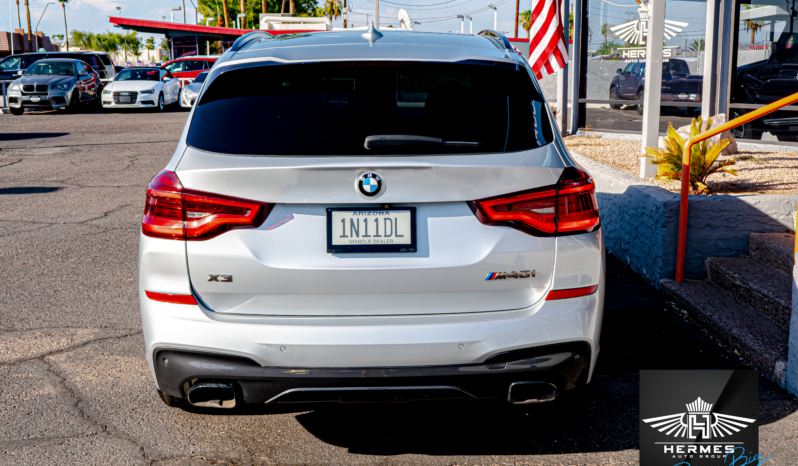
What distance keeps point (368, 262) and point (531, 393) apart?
84 cm

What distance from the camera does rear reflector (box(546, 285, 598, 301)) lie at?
2822 millimetres

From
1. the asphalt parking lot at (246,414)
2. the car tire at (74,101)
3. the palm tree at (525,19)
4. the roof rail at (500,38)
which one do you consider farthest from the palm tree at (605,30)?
the palm tree at (525,19)

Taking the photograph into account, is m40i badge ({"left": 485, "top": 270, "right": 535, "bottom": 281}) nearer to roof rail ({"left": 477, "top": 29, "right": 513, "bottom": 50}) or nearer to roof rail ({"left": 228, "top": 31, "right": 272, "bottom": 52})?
roof rail ({"left": 477, "top": 29, "right": 513, "bottom": 50})

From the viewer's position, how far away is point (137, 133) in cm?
1784

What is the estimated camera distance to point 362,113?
2.94 m

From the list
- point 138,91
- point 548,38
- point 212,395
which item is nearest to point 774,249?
point 212,395

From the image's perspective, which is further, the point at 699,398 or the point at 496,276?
the point at 699,398

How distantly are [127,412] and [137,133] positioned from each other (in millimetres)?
15394

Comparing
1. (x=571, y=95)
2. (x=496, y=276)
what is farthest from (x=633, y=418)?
(x=571, y=95)

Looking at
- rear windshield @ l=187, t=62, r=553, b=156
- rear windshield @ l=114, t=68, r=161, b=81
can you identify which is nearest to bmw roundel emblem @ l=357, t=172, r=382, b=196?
rear windshield @ l=187, t=62, r=553, b=156

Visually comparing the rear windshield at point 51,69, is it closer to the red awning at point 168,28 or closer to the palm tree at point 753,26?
the palm tree at point 753,26

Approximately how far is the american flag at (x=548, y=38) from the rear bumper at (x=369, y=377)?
8878mm

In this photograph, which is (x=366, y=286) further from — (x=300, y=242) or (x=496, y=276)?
(x=496, y=276)

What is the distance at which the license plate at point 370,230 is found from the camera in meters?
2.72
